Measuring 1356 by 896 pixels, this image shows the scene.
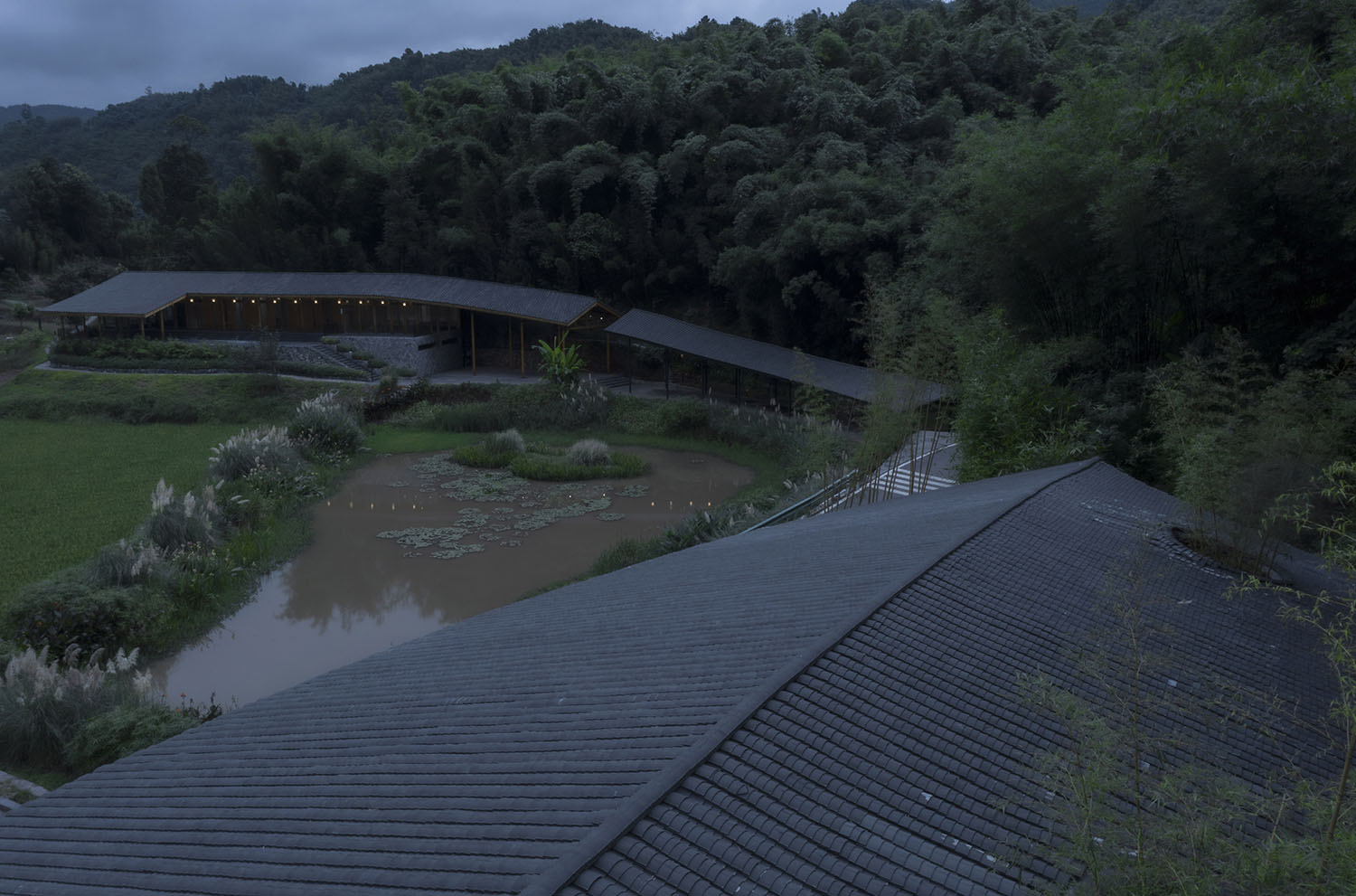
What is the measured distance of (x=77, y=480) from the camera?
17656 millimetres

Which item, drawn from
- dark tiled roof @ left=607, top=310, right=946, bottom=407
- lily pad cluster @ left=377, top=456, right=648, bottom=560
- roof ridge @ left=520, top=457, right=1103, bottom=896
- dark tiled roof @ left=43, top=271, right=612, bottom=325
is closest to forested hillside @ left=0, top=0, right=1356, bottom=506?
dark tiled roof @ left=607, top=310, right=946, bottom=407

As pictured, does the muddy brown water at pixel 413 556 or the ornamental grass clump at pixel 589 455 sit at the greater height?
the ornamental grass clump at pixel 589 455

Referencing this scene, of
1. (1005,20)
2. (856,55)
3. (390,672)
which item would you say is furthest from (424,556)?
(1005,20)

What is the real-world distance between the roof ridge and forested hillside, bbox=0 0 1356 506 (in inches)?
197

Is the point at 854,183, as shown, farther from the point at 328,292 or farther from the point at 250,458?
the point at 328,292

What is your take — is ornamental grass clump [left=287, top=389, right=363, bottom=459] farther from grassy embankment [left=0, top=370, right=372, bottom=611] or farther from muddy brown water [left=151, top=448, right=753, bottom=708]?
grassy embankment [left=0, top=370, right=372, bottom=611]

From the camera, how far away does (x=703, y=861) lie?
3305mm

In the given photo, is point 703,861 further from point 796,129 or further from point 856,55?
point 856,55

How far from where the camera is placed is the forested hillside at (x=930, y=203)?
9586 mm

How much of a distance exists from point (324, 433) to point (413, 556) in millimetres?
7421

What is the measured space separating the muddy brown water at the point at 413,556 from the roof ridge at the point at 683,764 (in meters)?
7.65

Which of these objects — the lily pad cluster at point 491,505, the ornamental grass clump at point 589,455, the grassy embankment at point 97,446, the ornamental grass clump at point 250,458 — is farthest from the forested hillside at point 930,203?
the ornamental grass clump at point 250,458

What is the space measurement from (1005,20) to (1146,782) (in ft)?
109

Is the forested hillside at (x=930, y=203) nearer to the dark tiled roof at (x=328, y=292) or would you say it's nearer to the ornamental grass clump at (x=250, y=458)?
the dark tiled roof at (x=328, y=292)
